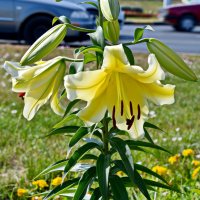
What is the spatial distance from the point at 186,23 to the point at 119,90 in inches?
808

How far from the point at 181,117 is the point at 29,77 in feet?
12.2

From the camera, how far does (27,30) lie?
12.4 metres

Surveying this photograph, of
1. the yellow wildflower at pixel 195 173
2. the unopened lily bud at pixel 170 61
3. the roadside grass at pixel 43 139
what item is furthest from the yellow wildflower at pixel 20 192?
the unopened lily bud at pixel 170 61

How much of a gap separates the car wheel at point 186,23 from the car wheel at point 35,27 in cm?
1061

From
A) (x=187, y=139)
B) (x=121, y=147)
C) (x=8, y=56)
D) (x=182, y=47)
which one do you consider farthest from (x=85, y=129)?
(x=182, y=47)

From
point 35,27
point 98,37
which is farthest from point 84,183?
point 35,27

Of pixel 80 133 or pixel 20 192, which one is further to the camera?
pixel 20 192

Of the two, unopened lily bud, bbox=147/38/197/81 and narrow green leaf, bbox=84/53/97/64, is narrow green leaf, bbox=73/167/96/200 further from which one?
unopened lily bud, bbox=147/38/197/81

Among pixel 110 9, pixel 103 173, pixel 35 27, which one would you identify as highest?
pixel 110 9

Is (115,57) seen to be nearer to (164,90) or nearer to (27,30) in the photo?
(164,90)

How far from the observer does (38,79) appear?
2135 millimetres

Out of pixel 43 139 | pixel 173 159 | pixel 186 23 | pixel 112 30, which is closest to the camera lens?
pixel 112 30

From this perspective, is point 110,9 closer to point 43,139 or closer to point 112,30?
point 112,30

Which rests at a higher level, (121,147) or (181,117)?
(121,147)
